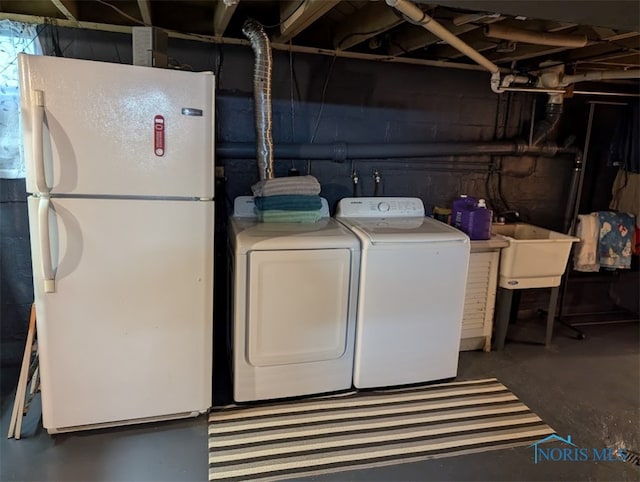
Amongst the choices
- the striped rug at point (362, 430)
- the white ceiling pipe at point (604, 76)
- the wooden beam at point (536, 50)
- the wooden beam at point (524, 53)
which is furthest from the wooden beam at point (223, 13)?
the white ceiling pipe at point (604, 76)

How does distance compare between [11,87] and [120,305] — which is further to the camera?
[11,87]

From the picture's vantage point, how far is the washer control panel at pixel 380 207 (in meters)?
3.08

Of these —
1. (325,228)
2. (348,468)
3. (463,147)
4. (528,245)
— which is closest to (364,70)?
(463,147)

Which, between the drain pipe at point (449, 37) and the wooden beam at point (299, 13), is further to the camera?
the wooden beam at point (299, 13)

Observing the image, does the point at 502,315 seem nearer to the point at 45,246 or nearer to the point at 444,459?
the point at 444,459

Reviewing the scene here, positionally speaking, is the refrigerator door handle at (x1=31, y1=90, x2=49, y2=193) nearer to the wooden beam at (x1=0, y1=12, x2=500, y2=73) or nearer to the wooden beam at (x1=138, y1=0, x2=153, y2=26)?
the wooden beam at (x1=138, y1=0, x2=153, y2=26)

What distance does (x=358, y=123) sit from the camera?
3.23 m

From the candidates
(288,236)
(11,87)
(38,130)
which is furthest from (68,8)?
(288,236)

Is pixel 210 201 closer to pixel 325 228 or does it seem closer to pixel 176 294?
pixel 176 294

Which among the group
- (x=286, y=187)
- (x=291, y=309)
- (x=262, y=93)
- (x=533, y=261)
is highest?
(x=262, y=93)

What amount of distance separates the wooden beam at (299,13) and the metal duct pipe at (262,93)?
0.47 feet

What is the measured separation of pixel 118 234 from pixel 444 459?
5.93 feet

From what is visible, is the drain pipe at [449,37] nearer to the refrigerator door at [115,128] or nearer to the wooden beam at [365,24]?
the wooden beam at [365,24]

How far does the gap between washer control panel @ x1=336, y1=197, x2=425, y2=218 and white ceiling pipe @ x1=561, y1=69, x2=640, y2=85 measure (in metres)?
1.33
